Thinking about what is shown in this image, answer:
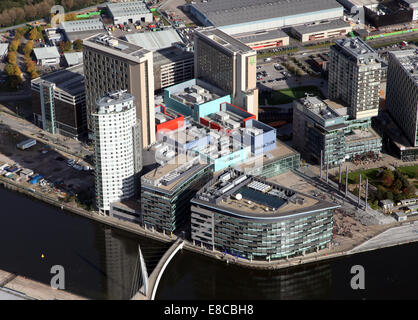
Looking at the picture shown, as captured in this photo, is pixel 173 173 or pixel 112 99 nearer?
pixel 112 99

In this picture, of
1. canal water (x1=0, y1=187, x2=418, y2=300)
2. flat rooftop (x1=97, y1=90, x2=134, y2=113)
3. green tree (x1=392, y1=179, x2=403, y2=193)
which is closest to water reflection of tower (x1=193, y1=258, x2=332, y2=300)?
canal water (x1=0, y1=187, x2=418, y2=300)

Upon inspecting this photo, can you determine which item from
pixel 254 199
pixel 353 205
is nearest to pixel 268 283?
pixel 254 199

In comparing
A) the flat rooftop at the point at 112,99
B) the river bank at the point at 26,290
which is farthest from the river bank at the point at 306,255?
the river bank at the point at 26,290

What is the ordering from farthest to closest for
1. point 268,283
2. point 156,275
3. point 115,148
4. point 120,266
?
point 115,148 → point 120,266 → point 268,283 → point 156,275

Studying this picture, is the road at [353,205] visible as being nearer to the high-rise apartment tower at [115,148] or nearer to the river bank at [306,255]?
the river bank at [306,255]

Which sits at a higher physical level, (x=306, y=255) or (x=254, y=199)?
(x=254, y=199)

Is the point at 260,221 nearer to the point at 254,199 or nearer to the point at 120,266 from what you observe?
the point at 254,199

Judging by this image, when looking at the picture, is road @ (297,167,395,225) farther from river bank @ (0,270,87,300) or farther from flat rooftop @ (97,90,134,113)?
river bank @ (0,270,87,300)
